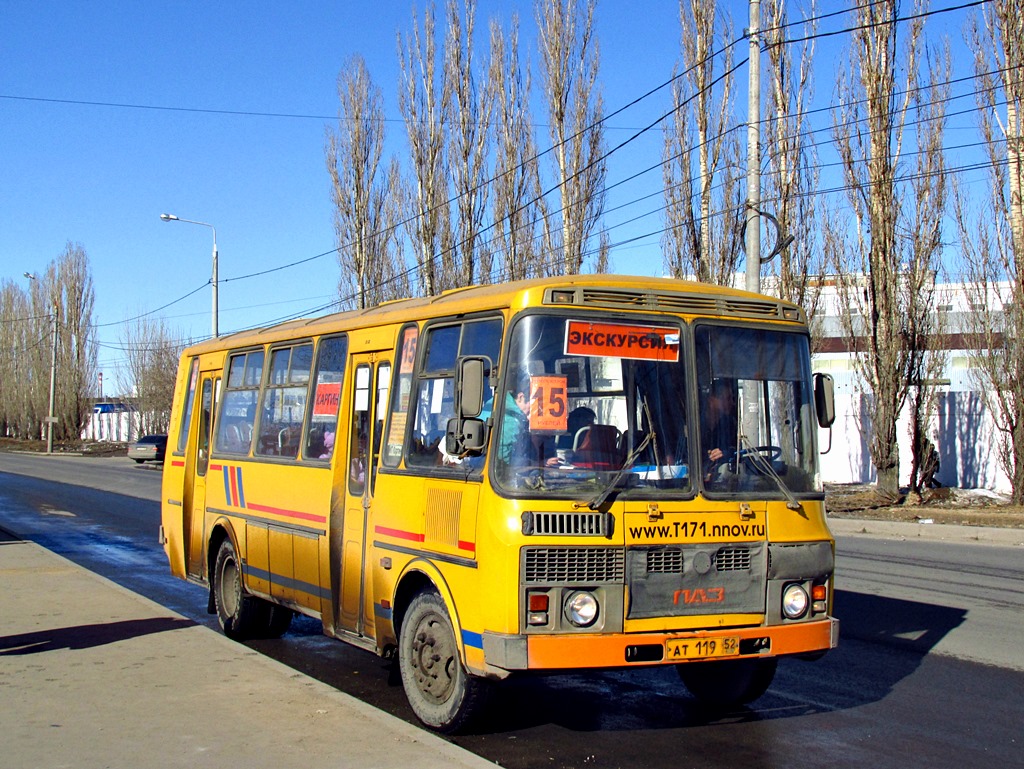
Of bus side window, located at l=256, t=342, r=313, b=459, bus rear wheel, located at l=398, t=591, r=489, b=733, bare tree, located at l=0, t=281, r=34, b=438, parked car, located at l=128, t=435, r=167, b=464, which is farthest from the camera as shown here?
bare tree, located at l=0, t=281, r=34, b=438

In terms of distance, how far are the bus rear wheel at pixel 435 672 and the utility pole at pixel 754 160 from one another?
483 inches

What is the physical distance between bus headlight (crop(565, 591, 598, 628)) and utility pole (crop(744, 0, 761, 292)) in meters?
12.7

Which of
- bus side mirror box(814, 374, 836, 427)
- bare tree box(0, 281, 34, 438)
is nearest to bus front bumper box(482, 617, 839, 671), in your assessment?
bus side mirror box(814, 374, 836, 427)

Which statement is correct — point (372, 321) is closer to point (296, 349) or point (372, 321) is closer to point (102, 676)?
point (296, 349)

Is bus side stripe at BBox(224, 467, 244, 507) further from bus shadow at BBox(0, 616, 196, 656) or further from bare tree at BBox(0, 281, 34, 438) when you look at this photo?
bare tree at BBox(0, 281, 34, 438)

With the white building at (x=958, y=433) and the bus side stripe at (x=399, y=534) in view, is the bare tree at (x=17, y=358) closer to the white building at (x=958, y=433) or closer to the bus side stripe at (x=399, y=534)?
the white building at (x=958, y=433)

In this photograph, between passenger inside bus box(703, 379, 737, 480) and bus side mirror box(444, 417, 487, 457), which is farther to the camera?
passenger inside bus box(703, 379, 737, 480)

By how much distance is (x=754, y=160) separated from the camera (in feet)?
59.8

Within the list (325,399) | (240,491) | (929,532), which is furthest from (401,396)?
(929,532)

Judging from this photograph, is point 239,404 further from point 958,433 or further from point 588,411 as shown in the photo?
point 958,433

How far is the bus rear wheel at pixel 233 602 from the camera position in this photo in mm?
10383

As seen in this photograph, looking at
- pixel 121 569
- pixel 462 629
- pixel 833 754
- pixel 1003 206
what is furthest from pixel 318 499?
pixel 1003 206

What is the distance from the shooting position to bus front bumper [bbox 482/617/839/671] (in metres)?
6.04

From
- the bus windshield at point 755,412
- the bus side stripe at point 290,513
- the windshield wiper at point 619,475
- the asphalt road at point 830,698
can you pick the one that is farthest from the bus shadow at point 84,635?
the bus windshield at point 755,412
